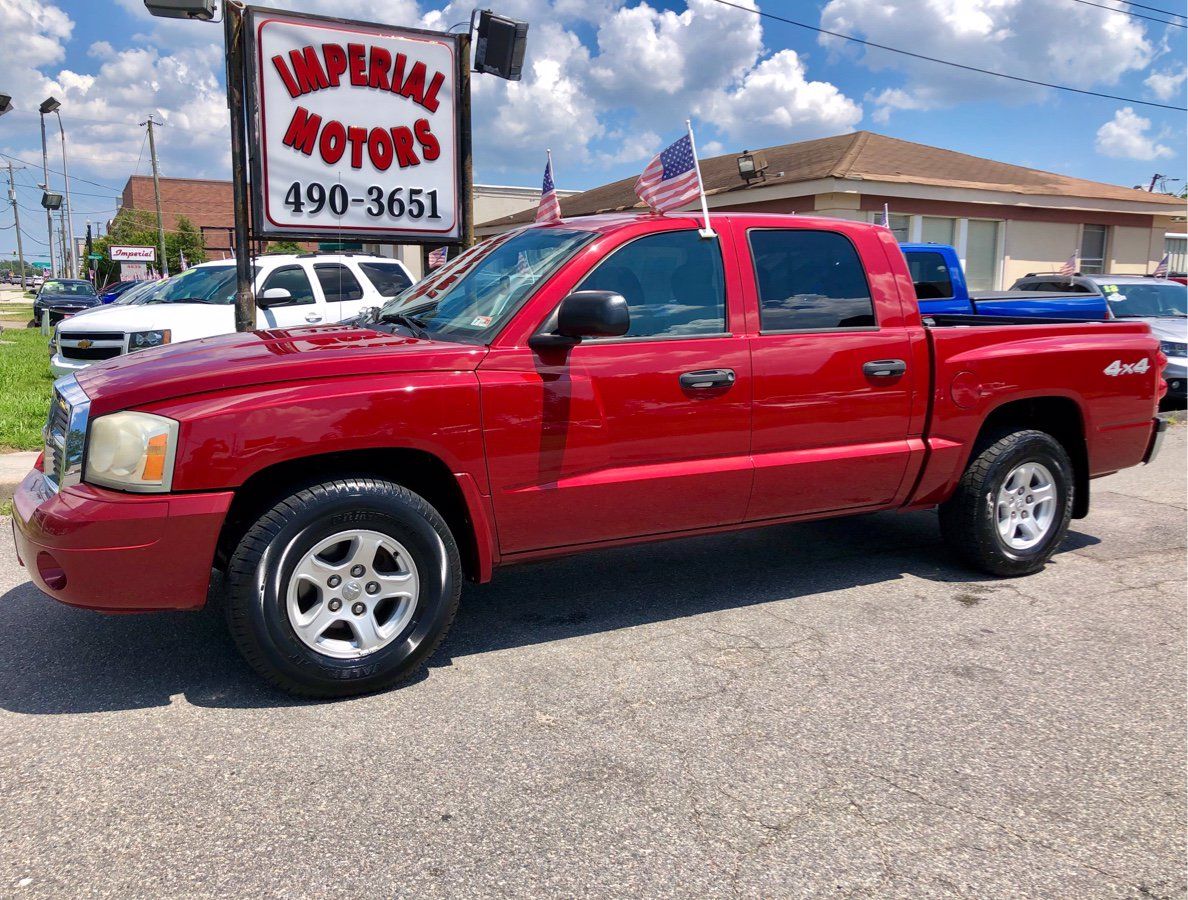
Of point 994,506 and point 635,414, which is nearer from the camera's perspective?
point 635,414

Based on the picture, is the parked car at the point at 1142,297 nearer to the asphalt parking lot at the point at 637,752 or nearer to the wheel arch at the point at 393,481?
the asphalt parking lot at the point at 637,752

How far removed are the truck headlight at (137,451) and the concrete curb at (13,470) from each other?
10.7 ft

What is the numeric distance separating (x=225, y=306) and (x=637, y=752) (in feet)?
29.8

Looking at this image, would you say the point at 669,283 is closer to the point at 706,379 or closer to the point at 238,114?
the point at 706,379

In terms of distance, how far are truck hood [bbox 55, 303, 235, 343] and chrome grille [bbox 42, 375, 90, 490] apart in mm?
6681

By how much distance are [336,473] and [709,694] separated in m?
1.67

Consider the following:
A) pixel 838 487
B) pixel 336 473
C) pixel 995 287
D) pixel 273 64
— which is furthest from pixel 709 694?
pixel 995 287

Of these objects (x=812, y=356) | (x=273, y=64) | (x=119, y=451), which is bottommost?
(x=119, y=451)

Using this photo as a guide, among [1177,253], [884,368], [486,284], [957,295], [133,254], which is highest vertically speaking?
[133,254]

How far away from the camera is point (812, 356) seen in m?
4.45

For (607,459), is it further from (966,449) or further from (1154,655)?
(1154,655)

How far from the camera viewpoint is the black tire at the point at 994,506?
5055mm

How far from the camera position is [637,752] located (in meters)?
3.29

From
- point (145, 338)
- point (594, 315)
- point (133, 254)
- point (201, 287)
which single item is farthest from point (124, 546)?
point (133, 254)
